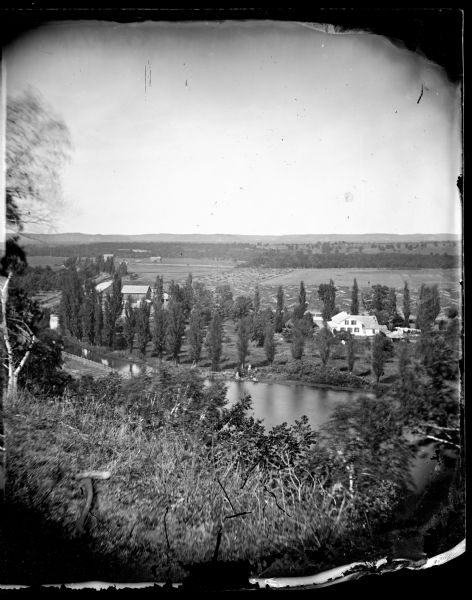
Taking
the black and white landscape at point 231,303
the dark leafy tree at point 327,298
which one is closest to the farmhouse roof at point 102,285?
the black and white landscape at point 231,303

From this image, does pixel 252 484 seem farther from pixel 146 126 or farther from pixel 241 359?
pixel 146 126

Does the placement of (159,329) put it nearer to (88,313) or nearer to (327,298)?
(88,313)

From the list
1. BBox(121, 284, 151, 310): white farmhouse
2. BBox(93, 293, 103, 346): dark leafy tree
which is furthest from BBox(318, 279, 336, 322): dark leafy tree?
BBox(93, 293, 103, 346): dark leafy tree

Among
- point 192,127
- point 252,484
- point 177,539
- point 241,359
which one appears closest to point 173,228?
point 192,127

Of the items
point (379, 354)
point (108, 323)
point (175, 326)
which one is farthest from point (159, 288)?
point (379, 354)

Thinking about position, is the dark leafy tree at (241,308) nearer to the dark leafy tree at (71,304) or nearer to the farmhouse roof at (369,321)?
the farmhouse roof at (369,321)

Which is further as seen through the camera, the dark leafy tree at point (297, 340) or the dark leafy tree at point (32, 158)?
the dark leafy tree at point (297, 340)
